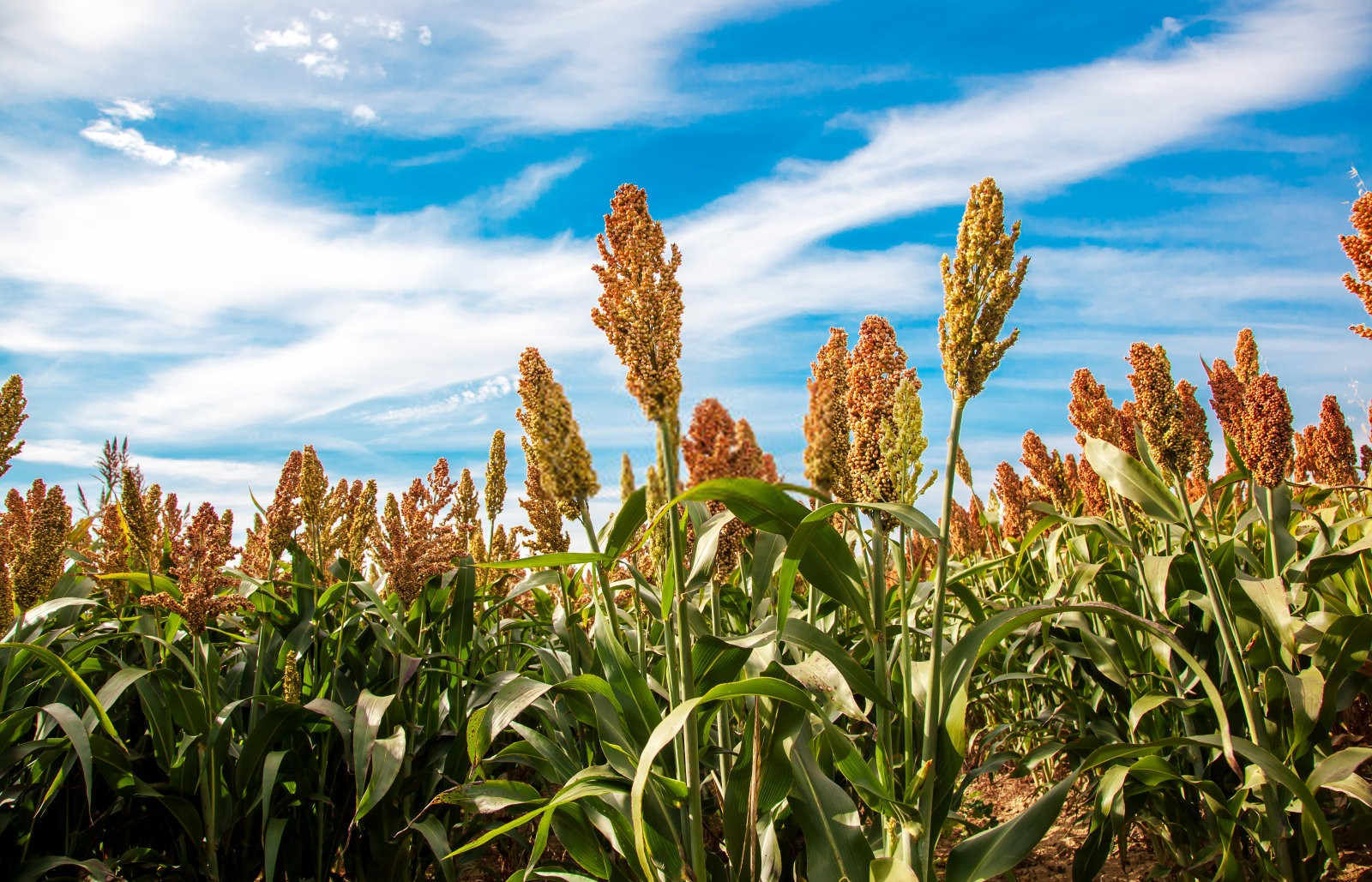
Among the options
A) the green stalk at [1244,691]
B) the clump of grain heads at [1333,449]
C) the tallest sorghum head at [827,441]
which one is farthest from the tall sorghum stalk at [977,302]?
the clump of grain heads at [1333,449]

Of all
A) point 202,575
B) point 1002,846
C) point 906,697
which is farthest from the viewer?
point 202,575

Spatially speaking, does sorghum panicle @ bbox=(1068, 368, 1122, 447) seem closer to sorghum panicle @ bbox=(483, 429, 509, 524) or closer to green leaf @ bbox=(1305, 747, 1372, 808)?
green leaf @ bbox=(1305, 747, 1372, 808)

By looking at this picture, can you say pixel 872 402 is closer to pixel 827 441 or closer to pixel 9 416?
pixel 827 441

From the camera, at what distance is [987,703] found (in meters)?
4.55

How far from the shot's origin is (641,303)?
6.28 ft

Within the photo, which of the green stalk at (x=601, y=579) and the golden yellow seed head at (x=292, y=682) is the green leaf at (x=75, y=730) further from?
the green stalk at (x=601, y=579)

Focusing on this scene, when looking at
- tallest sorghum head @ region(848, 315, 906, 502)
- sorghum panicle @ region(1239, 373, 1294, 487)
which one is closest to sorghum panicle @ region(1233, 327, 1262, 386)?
sorghum panicle @ region(1239, 373, 1294, 487)

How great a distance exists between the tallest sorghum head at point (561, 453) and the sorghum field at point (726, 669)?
12 millimetres

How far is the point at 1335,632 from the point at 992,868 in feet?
5.02

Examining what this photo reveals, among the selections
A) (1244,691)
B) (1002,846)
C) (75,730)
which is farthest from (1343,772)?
(75,730)

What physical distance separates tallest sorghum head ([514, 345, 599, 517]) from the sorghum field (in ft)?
0.04

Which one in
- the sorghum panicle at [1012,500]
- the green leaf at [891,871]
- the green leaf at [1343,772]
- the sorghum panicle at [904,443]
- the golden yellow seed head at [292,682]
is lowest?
the green leaf at [1343,772]

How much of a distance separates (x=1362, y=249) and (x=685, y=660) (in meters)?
2.96

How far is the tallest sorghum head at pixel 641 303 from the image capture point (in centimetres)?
187
